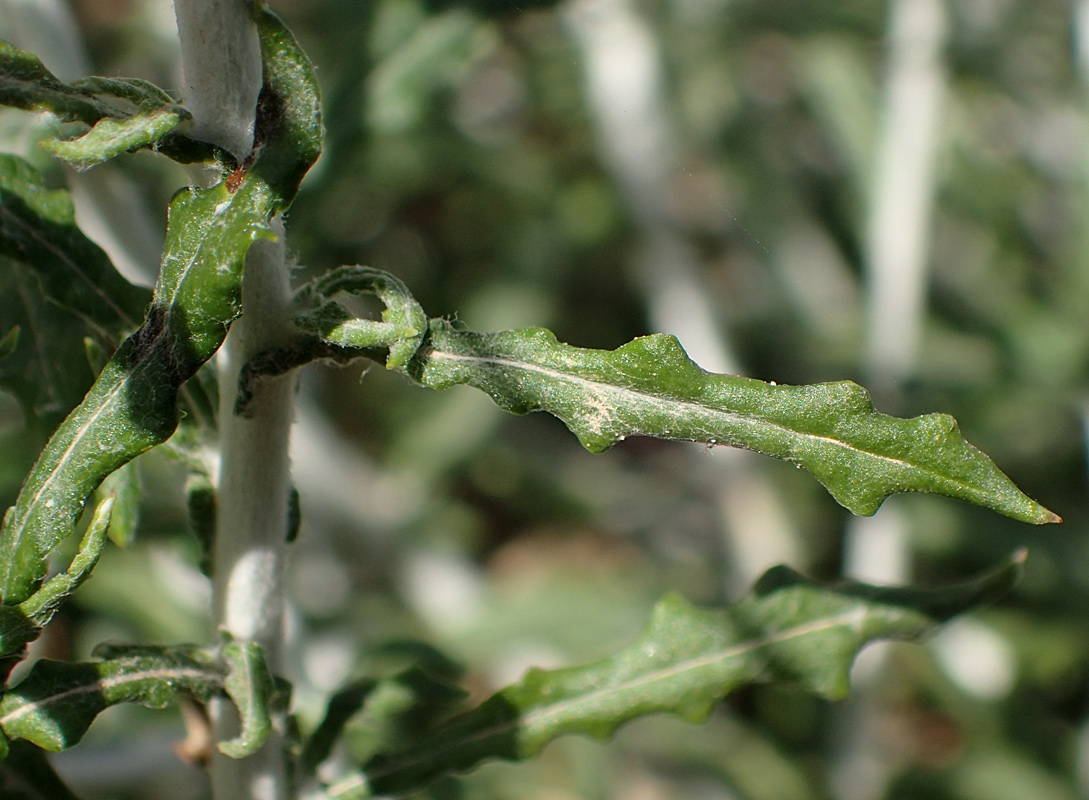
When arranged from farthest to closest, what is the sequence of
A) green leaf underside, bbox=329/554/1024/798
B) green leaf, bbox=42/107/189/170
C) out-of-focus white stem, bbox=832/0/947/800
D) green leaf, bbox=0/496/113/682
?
out-of-focus white stem, bbox=832/0/947/800, green leaf underside, bbox=329/554/1024/798, green leaf, bbox=0/496/113/682, green leaf, bbox=42/107/189/170

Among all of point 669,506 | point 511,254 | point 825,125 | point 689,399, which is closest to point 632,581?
point 669,506

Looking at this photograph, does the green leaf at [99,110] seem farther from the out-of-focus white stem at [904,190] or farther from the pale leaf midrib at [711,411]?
the out-of-focus white stem at [904,190]

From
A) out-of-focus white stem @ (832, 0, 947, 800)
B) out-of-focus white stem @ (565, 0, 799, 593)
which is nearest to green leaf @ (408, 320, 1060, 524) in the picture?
out-of-focus white stem @ (832, 0, 947, 800)

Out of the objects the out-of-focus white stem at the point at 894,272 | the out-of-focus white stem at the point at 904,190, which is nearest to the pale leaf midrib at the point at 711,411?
the out-of-focus white stem at the point at 894,272

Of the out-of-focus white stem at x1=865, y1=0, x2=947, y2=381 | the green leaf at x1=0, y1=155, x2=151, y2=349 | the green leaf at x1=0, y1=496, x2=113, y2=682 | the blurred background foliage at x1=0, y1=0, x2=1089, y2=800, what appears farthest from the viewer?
the out-of-focus white stem at x1=865, y1=0, x2=947, y2=381

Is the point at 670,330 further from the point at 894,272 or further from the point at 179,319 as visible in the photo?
the point at 179,319

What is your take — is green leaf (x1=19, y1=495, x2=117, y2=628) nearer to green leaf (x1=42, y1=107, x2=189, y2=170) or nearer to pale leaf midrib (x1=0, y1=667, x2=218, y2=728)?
pale leaf midrib (x1=0, y1=667, x2=218, y2=728)
